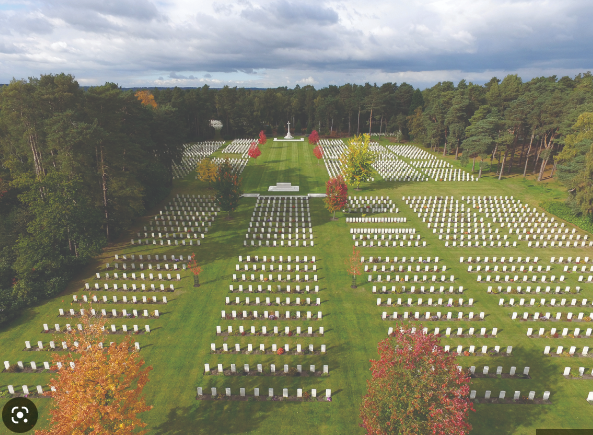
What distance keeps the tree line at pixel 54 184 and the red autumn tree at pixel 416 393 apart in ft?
89.6

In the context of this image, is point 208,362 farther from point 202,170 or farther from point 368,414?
point 202,170

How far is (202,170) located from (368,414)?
5090cm

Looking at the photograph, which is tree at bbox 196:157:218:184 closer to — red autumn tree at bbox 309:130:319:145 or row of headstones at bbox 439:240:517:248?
row of headstones at bbox 439:240:517:248

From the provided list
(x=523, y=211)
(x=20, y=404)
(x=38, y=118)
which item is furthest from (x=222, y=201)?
(x=523, y=211)

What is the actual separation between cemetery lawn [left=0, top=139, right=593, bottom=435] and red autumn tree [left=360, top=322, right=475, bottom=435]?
477 centimetres

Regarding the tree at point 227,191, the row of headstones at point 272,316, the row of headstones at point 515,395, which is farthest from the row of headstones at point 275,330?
the tree at point 227,191

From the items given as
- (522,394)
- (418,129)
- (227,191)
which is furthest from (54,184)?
(418,129)

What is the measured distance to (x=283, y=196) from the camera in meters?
55.7

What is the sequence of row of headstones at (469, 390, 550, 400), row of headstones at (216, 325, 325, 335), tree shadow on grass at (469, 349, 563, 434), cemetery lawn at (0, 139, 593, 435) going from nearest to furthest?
tree shadow on grass at (469, 349, 563, 434), cemetery lawn at (0, 139, 593, 435), row of headstones at (469, 390, 550, 400), row of headstones at (216, 325, 325, 335)

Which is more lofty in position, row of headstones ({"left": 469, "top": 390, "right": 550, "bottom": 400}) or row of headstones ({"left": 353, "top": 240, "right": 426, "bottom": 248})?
row of headstones ({"left": 353, "top": 240, "right": 426, "bottom": 248})

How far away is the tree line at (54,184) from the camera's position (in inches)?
1116

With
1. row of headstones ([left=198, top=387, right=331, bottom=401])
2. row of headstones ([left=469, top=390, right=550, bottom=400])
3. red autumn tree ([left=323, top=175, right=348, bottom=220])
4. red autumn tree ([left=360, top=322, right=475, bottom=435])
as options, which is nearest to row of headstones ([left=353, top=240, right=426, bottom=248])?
red autumn tree ([left=323, top=175, right=348, bottom=220])

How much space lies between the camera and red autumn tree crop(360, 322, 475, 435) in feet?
41.3

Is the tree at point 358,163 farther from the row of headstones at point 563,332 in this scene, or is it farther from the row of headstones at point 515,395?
the row of headstones at point 515,395
